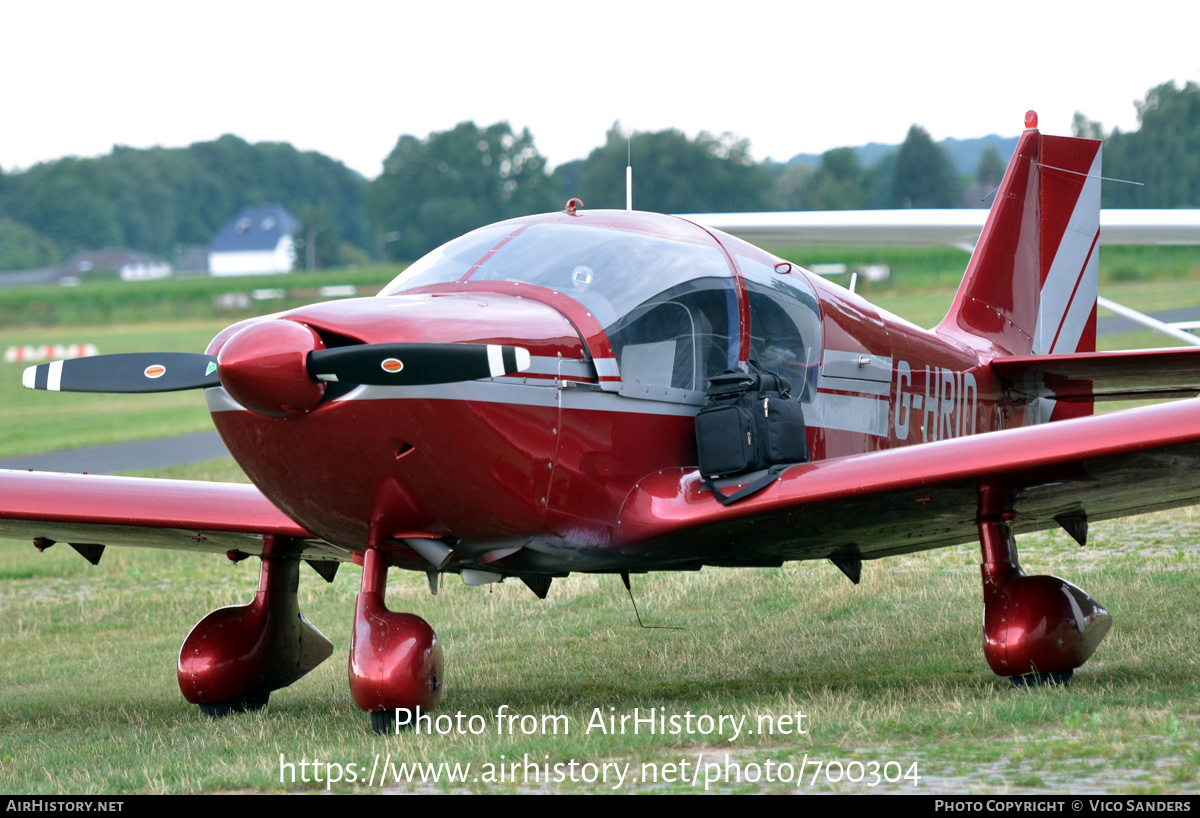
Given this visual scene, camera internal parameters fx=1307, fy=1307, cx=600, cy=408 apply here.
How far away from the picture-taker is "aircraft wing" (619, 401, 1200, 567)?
5930 mm

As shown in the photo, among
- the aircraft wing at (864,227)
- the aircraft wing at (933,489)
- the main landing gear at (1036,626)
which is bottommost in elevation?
the main landing gear at (1036,626)

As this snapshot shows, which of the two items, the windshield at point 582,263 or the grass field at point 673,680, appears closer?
the grass field at point 673,680

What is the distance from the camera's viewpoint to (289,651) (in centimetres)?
804

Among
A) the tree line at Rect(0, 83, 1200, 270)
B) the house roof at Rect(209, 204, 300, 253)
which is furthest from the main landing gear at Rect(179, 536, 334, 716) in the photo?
the house roof at Rect(209, 204, 300, 253)

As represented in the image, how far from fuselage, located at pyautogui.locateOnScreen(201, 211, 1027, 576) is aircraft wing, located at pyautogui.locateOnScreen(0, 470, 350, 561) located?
1.61 meters

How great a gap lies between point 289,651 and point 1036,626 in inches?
172

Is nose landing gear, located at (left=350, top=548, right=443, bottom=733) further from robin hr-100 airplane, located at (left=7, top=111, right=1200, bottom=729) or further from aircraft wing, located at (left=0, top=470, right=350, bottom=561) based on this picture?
aircraft wing, located at (left=0, top=470, right=350, bottom=561)

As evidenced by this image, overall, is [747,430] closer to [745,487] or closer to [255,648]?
[745,487]

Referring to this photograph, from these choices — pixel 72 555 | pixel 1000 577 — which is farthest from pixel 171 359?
pixel 72 555

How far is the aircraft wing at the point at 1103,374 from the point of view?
8.25 metres

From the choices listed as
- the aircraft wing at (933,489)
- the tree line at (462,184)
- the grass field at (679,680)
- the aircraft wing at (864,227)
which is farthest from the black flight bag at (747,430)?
the tree line at (462,184)

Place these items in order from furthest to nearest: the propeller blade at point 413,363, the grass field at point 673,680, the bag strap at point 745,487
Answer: the bag strap at point 745,487 < the propeller blade at point 413,363 < the grass field at point 673,680

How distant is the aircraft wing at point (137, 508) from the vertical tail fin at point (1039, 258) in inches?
204

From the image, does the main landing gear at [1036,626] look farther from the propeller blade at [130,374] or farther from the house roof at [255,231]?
the house roof at [255,231]
